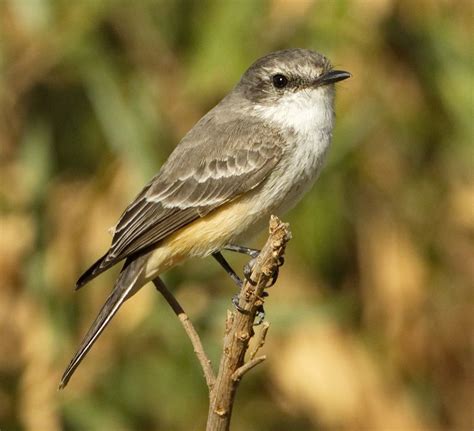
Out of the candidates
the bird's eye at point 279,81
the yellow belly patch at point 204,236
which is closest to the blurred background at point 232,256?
the bird's eye at point 279,81

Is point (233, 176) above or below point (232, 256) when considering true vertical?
above

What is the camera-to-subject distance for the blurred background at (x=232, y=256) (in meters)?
5.90

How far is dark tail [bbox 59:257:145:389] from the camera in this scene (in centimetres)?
488

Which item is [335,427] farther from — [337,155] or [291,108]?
[291,108]

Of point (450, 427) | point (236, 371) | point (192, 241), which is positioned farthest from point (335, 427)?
point (236, 371)

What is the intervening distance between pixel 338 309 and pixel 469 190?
Answer: 3.96 ft

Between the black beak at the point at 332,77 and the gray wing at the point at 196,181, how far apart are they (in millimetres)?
347

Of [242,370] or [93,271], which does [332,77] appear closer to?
[93,271]

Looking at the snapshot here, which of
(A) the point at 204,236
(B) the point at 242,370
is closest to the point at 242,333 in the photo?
(B) the point at 242,370

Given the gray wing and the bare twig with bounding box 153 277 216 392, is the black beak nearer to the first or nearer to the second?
the gray wing

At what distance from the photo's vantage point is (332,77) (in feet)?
18.0

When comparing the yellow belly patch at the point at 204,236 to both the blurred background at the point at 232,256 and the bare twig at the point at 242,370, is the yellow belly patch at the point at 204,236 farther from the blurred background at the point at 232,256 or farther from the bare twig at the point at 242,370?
the bare twig at the point at 242,370

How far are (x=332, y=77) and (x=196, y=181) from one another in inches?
32.9

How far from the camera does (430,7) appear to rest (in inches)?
247
